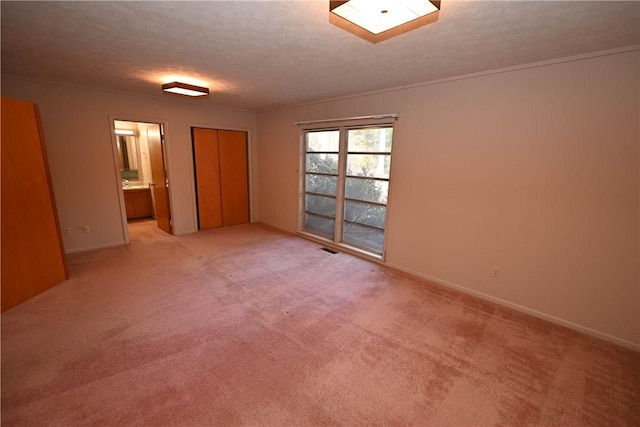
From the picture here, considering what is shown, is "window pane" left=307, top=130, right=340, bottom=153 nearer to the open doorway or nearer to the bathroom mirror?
the open doorway

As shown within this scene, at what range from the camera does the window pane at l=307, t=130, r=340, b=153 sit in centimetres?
447

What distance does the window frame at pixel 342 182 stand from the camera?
12.3ft

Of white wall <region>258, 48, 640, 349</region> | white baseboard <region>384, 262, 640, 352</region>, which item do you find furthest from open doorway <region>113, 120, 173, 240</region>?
white baseboard <region>384, 262, 640, 352</region>

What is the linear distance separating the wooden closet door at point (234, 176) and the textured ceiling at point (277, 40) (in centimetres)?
223

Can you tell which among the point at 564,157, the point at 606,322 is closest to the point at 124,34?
the point at 564,157

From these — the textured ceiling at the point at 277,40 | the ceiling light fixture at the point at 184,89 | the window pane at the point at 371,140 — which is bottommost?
the window pane at the point at 371,140

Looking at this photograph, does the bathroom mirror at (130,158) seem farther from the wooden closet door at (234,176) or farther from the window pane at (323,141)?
the window pane at (323,141)

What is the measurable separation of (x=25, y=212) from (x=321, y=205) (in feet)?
12.2

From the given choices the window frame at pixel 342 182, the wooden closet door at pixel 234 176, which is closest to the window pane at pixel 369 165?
the window frame at pixel 342 182

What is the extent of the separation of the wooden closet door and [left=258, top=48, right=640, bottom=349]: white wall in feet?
10.2

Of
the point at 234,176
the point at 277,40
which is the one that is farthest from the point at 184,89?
the point at 234,176

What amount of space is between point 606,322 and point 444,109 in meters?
2.48

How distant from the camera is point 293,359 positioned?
2045 mm

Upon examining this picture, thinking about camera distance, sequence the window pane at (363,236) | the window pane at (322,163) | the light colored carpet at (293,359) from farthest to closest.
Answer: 1. the window pane at (322,163)
2. the window pane at (363,236)
3. the light colored carpet at (293,359)
